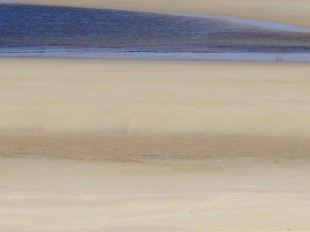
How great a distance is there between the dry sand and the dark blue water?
2607 mm

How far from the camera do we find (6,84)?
37.1 feet

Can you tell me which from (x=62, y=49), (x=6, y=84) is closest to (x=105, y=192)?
(x=6, y=84)

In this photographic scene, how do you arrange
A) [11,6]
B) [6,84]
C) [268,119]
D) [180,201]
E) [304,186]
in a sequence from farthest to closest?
[11,6], [6,84], [268,119], [304,186], [180,201]

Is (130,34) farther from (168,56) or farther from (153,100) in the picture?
(153,100)

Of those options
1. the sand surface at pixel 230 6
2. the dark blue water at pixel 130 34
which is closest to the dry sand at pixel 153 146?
the dark blue water at pixel 130 34

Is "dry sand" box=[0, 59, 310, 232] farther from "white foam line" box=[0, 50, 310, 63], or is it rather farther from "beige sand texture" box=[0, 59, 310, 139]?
"white foam line" box=[0, 50, 310, 63]

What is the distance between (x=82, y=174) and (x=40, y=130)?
1.83 metres

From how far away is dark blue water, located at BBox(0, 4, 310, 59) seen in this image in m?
16.0

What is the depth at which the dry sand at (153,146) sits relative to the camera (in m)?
6.51

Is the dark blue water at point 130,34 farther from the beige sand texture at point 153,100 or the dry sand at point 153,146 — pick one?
the beige sand texture at point 153,100

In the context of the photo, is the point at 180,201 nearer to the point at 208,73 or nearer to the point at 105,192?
the point at 105,192

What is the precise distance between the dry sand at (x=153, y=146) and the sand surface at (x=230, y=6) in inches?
375

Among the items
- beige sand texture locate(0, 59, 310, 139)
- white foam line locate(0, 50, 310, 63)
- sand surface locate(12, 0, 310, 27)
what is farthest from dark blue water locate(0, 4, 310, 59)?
beige sand texture locate(0, 59, 310, 139)

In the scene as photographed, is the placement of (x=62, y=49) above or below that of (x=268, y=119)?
below
